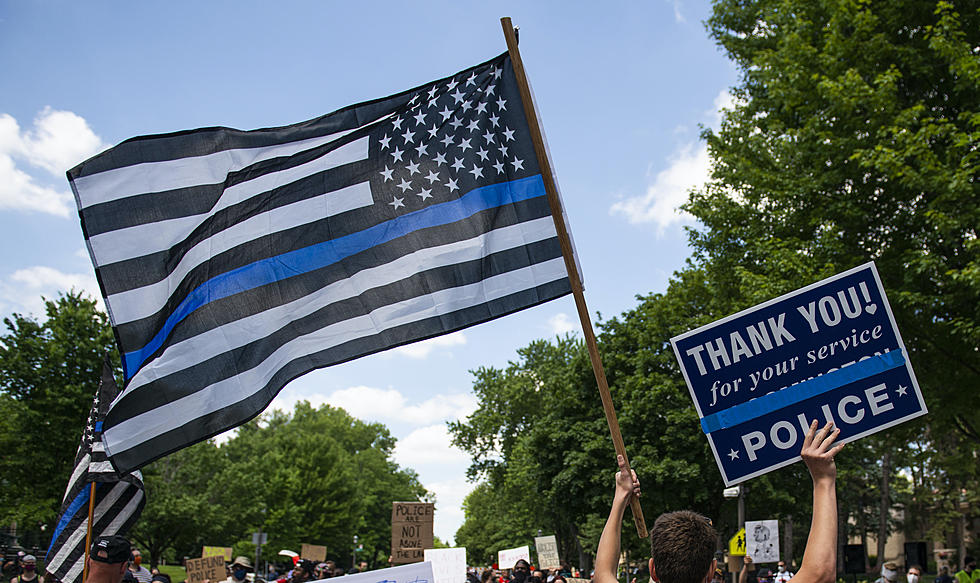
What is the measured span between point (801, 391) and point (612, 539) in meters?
1.85

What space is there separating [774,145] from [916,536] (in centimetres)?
6553

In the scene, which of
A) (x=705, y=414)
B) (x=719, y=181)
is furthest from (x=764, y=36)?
(x=705, y=414)

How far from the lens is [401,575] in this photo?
5707 millimetres

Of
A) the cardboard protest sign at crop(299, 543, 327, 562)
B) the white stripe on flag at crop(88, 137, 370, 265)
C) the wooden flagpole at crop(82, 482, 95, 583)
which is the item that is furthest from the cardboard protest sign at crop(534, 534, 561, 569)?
the white stripe on flag at crop(88, 137, 370, 265)

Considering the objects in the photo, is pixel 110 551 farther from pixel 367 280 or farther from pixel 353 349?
pixel 367 280

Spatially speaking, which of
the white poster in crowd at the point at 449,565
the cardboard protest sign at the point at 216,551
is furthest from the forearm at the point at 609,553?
the cardboard protest sign at the point at 216,551

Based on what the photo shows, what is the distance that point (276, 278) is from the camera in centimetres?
561

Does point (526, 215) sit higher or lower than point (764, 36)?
lower

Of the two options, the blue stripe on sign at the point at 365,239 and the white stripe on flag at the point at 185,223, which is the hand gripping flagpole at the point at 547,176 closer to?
the blue stripe on sign at the point at 365,239

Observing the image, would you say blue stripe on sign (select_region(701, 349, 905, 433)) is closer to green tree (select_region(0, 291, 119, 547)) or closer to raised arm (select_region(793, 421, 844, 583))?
raised arm (select_region(793, 421, 844, 583))

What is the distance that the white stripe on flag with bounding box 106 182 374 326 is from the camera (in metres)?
5.29

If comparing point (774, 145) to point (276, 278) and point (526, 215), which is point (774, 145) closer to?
point (526, 215)

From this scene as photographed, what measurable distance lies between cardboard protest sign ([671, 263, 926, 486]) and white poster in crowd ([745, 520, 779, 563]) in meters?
16.5

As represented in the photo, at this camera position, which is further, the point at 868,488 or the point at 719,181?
the point at 868,488
